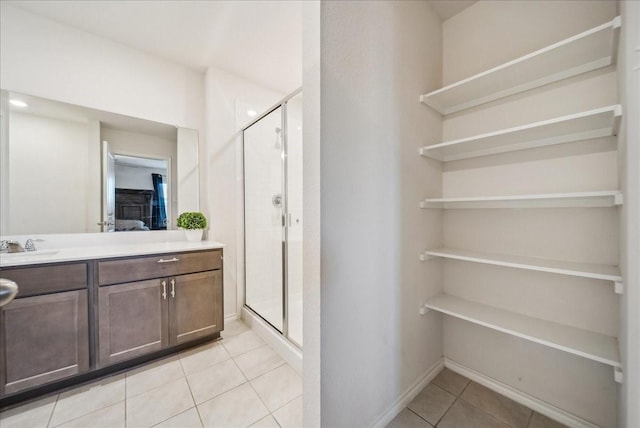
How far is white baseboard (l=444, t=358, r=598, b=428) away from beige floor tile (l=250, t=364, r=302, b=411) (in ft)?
3.60

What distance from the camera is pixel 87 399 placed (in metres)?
1.44

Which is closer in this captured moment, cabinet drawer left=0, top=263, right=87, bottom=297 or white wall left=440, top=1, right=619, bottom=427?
white wall left=440, top=1, right=619, bottom=427

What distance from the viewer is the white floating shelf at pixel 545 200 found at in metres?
1.05

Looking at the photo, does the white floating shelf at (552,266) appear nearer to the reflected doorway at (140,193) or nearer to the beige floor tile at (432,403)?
the beige floor tile at (432,403)

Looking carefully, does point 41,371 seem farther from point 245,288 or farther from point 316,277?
point 316,277

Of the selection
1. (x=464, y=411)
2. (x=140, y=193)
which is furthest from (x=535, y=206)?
(x=140, y=193)

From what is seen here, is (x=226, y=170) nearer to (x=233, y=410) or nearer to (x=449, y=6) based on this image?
(x=233, y=410)

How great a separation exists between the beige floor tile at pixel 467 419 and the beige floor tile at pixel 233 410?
1.00m

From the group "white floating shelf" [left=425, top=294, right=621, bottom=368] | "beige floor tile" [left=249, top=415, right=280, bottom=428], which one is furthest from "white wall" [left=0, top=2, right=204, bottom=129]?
"white floating shelf" [left=425, top=294, right=621, bottom=368]

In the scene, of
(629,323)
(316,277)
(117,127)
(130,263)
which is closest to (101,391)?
(130,263)

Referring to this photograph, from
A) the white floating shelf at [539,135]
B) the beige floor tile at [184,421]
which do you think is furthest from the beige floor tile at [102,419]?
the white floating shelf at [539,135]

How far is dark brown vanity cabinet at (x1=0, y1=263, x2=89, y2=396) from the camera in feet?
4.34

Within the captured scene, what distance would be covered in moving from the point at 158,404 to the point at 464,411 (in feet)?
5.80

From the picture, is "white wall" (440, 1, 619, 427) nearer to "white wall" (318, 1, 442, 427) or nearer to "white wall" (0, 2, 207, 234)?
"white wall" (318, 1, 442, 427)
